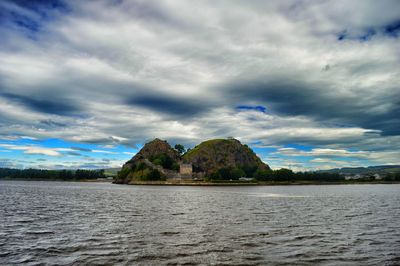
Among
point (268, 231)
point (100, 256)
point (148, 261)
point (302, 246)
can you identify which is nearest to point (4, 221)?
point (100, 256)

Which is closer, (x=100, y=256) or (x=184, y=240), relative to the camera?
(x=100, y=256)

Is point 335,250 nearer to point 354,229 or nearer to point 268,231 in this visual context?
point 268,231

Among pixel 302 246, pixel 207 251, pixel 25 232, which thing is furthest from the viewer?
pixel 25 232

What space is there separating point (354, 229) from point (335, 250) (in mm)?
12819

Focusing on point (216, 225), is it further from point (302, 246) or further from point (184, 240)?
point (302, 246)

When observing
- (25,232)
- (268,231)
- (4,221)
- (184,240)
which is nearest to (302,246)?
(268,231)

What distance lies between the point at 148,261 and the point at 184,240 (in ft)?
26.2

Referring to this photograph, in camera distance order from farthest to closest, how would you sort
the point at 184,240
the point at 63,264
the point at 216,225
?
the point at 216,225 < the point at 184,240 < the point at 63,264

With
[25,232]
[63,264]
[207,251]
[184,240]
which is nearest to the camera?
[63,264]

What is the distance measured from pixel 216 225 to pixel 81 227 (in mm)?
15197

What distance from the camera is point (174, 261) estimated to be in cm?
2303

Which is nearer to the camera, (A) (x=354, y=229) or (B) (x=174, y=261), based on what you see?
(B) (x=174, y=261)

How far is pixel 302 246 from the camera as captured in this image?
91.9ft

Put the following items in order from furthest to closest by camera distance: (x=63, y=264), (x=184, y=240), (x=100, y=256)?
1. (x=184, y=240)
2. (x=100, y=256)
3. (x=63, y=264)
